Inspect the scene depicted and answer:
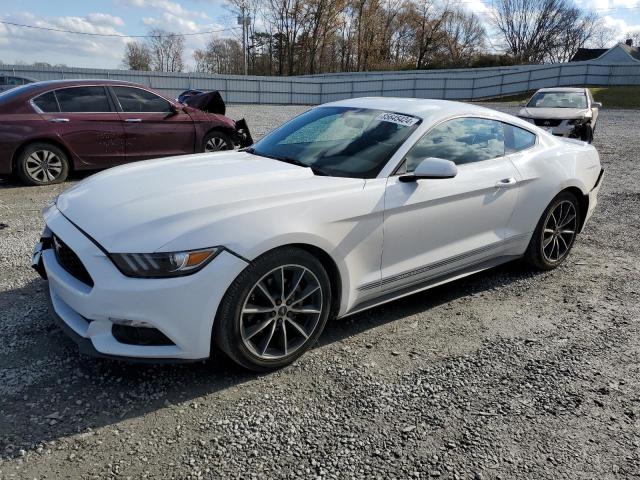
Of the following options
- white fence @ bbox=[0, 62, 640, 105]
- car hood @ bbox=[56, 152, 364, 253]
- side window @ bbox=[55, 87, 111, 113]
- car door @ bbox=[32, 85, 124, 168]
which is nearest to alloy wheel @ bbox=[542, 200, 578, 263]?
car hood @ bbox=[56, 152, 364, 253]

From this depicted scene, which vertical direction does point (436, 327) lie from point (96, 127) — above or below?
below

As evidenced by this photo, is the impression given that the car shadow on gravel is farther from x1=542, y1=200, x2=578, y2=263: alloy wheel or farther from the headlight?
x1=542, y1=200, x2=578, y2=263: alloy wheel

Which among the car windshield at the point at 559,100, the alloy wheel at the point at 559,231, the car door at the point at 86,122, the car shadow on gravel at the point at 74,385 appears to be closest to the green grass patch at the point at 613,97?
the car windshield at the point at 559,100

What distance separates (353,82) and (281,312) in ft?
101

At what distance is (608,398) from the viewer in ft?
9.40

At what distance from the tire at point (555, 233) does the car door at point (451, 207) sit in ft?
1.75

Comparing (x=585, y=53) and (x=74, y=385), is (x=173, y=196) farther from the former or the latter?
(x=585, y=53)

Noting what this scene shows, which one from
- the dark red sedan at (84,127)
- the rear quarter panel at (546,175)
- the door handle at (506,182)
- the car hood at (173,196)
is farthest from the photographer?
the dark red sedan at (84,127)

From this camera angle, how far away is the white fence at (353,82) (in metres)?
29.7

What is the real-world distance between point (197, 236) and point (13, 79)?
22.9 meters

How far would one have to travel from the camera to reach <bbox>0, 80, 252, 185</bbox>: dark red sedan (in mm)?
7355

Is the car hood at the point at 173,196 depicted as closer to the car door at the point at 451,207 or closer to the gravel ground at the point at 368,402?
the car door at the point at 451,207

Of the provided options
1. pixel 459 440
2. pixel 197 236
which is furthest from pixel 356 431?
pixel 197 236

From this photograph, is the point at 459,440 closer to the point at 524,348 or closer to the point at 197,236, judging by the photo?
the point at 524,348
